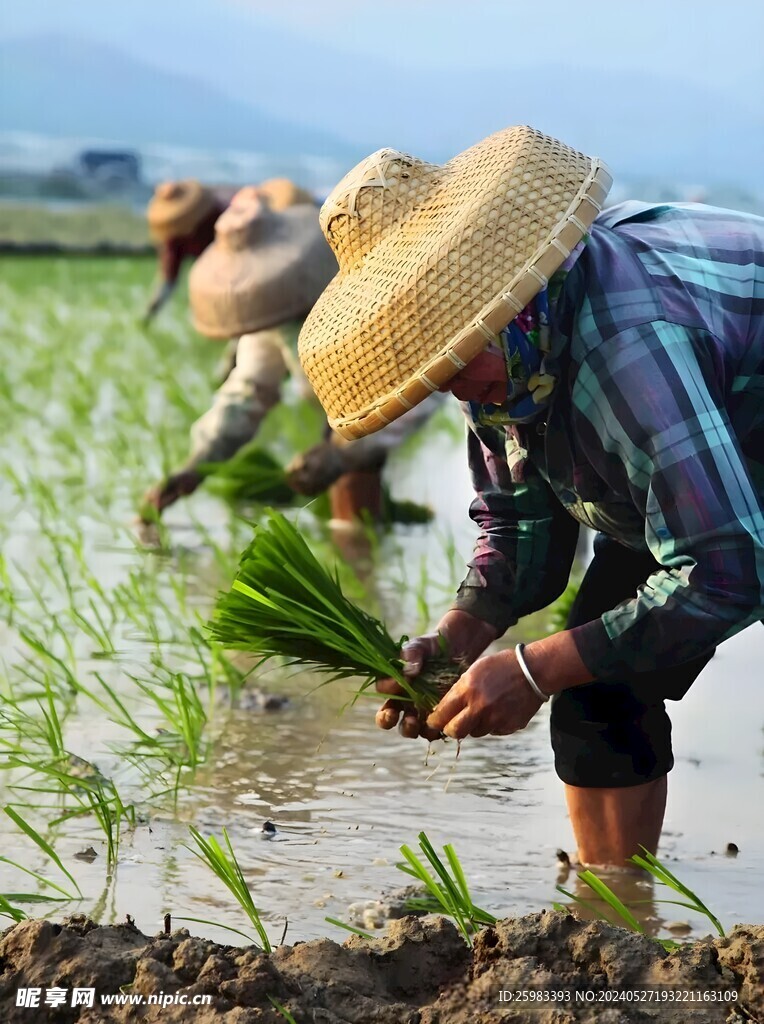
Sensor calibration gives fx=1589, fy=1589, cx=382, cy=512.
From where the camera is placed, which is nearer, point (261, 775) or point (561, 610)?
point (261, 775)

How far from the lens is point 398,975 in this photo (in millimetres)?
2148

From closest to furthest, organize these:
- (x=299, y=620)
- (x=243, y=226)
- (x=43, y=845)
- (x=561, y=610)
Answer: (x=43, y=845) → (x=299, y=620) → (x=561, y=610) → (x=243, y=226)

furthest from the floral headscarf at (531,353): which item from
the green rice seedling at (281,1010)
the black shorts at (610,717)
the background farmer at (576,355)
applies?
the green rice seedling at (281,1010)

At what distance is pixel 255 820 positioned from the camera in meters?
2.97

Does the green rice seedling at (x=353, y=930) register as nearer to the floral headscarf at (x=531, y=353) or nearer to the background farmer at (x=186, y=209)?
the floral headscarf at (x=531, y=353)

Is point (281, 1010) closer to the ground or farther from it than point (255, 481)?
farther from it

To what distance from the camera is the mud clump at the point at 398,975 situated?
197 centimetres

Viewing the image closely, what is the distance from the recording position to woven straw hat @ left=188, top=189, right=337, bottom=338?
16.9 ft

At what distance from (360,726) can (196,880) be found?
3.16ft

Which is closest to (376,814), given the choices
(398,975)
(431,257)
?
(398,975)

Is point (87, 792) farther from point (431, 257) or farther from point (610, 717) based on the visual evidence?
point (431, 257)

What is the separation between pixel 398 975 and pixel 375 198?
107cm

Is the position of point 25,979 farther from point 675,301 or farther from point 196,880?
point 675,301

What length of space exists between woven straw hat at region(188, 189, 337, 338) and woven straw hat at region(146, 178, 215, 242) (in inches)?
42.6
